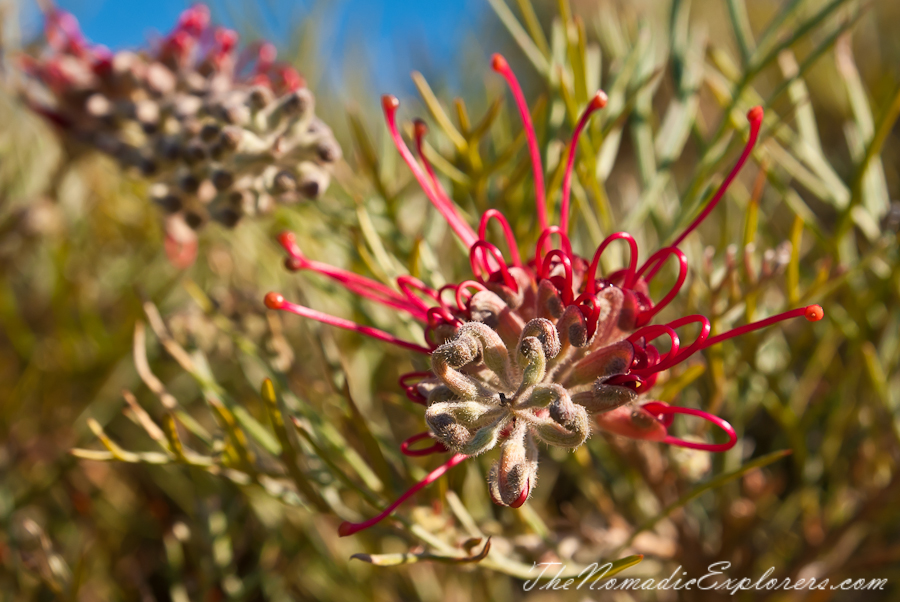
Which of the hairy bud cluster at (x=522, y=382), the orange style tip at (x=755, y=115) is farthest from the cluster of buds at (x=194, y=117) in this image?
the orange style tip at (x=755, y=115)

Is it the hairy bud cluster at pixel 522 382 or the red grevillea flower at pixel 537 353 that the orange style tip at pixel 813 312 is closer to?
the red grevillea flower at pixel 537 353

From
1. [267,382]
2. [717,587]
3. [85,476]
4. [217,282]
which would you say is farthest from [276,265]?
[717,587]

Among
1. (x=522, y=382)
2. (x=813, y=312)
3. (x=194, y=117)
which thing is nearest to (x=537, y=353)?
(x=522, y=382)

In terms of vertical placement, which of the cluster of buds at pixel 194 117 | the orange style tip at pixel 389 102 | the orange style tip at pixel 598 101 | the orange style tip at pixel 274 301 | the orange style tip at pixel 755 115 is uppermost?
the cluster of buds at pixel 194 117

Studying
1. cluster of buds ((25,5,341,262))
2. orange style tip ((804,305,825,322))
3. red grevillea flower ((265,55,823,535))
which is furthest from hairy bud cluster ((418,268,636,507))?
cluster of buds ((25,5,341,262))

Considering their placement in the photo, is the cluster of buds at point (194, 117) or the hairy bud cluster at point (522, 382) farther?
the cluster of buds at point (194, 117)

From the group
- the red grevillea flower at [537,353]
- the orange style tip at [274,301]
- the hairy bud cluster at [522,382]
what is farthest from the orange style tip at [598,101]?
the orange style tip at [274,301]

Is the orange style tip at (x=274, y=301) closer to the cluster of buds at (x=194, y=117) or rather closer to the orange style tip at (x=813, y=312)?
the cluster of buds at (x=194, y=117)

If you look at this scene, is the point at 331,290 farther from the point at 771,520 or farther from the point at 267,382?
the point at 771,520

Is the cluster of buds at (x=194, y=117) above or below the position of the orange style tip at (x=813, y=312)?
above
